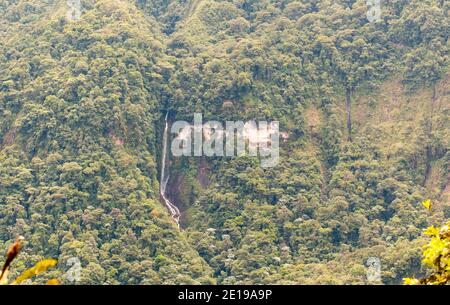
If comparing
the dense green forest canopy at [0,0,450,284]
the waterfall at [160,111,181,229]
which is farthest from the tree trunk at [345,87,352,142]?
the waterfall at [160,111,181,229]

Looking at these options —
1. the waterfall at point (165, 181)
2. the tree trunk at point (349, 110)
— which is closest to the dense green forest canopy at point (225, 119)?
the tree trunk at point (349, 110)

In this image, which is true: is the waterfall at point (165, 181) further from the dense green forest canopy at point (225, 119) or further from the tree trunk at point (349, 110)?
the tree trunk at point (349, 110)

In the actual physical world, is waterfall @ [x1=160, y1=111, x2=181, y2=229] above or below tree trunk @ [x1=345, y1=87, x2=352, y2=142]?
below

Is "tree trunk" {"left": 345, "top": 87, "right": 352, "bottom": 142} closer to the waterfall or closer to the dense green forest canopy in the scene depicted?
the dense green forest canopy

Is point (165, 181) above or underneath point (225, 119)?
underneath

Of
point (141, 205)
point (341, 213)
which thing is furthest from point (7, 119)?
point (341, 213)

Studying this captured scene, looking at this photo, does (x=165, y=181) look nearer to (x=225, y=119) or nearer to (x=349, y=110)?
(x=225, y=119)

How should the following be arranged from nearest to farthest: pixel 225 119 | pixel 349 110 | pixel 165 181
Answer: pixel 165 181
pixel 225 119
pixel 349 110

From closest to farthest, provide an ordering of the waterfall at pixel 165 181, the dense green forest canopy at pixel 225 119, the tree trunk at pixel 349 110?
the dense green forest canopy at pixel 225 119 → the waterfall at pixel 165 181 → the tree trunk at pixel 349 110

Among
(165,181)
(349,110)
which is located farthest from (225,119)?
(349,110)
